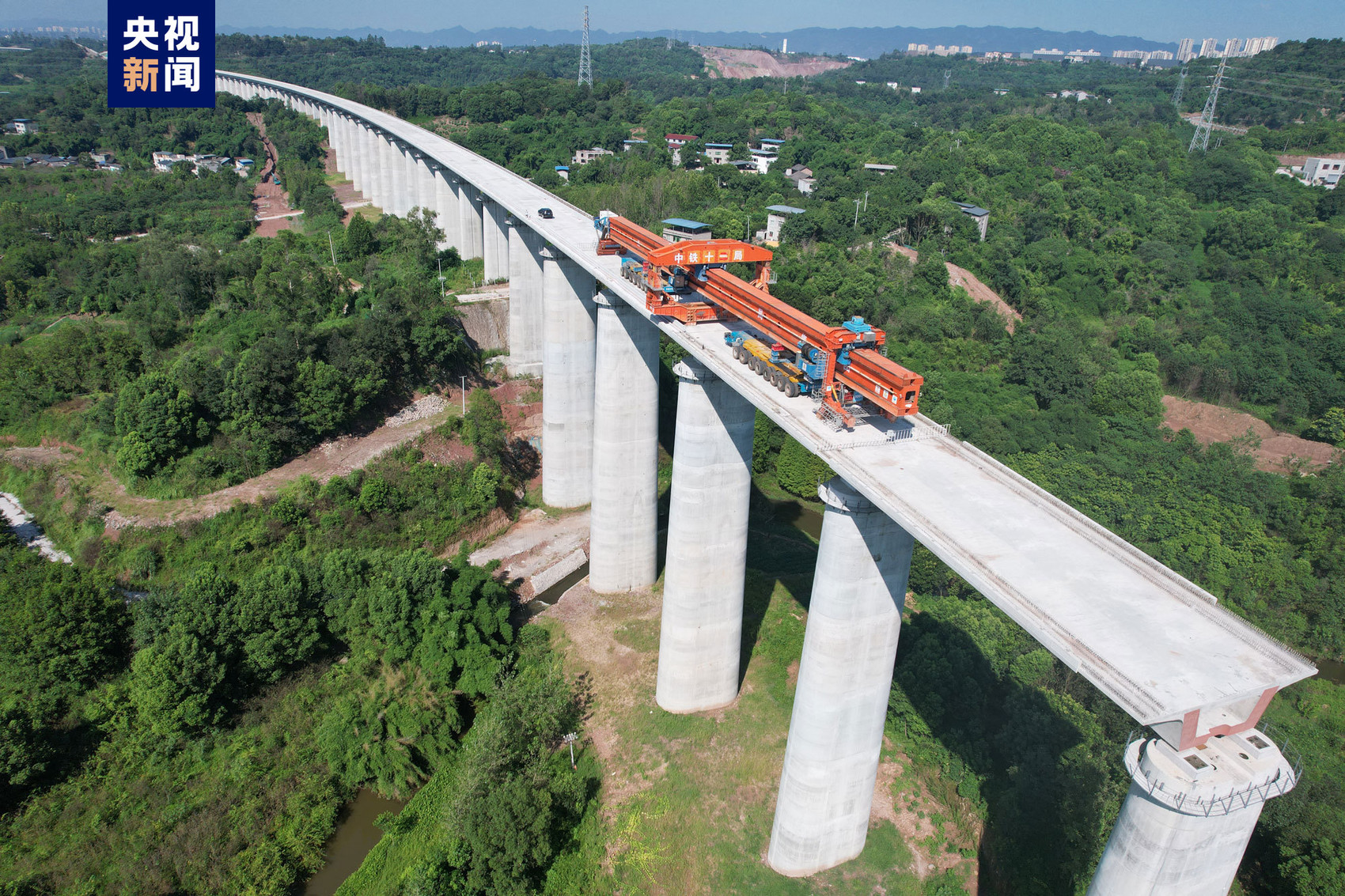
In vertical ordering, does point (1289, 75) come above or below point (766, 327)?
above

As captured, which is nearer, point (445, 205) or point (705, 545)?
point (705, 545)

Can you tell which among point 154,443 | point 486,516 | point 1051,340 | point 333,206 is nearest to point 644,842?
point 486,516

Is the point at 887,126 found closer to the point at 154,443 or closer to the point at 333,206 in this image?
the point at 333,206

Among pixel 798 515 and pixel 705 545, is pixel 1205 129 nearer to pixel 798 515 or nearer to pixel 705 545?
pixel 798 515

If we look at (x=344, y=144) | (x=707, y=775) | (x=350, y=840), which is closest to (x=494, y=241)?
(x=350, y=840)

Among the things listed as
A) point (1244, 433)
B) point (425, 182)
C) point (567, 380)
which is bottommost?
point (1244, 433)

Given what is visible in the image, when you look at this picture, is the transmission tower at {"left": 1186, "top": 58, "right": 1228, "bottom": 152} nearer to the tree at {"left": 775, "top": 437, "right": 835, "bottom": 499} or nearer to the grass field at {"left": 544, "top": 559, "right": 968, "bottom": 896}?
the tree at {"left": 775, "top": 437, "right": 835, "bottom": 499}

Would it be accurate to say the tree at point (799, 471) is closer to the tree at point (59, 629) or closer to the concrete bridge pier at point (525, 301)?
the concrete bridge pier at point (525, 301)

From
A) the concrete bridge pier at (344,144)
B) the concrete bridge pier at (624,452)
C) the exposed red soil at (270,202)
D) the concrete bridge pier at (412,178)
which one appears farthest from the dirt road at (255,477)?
the concrete bridge pier at (344,144)

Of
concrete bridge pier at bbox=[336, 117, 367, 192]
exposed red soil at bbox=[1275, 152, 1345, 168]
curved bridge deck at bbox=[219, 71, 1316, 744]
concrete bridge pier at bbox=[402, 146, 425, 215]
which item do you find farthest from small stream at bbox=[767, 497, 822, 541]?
exposed red soil at bbox=[1275, 152, 1345, 168]
